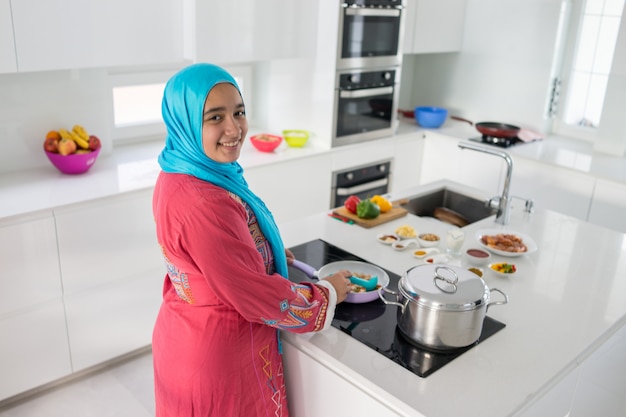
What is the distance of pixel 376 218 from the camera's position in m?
2.50

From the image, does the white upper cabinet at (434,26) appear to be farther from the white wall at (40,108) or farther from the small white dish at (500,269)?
the small white dish at (500,269)

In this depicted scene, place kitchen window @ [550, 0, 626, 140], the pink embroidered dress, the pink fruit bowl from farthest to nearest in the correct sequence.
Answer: kitchen window @ [550, 0, 626, 140] → the pink fruit bowl → the pink embroidered dress

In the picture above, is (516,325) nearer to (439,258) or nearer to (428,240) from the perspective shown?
(439,258)

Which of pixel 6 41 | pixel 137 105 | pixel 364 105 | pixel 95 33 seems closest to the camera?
pixel 6 41

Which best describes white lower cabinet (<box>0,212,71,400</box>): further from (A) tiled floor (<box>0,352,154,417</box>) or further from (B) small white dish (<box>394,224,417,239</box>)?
(B) small white dish (<box>394,224,417,239</box>)

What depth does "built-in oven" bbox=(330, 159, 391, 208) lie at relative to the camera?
3.75 m

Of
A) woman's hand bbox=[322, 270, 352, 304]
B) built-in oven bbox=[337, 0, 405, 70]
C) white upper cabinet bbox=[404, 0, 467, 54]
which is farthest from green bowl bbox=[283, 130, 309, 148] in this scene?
woman's hand bbox=[322, 270, 352, 304]

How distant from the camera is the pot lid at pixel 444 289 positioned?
62.2 inches

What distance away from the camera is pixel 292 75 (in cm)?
376

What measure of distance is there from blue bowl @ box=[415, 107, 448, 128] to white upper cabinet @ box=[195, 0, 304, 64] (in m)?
1.16

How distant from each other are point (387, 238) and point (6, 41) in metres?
1.74

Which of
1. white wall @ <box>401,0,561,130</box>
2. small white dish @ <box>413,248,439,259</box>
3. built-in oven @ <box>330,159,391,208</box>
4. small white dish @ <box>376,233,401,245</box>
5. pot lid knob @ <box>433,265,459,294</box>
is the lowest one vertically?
built-in oven @ <box>330,159,391,208</box>

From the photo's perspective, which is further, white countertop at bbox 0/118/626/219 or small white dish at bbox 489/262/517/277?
white countertop at bbox 0/118/626/219

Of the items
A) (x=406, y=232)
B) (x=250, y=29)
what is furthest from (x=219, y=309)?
(x=250, y=29)
